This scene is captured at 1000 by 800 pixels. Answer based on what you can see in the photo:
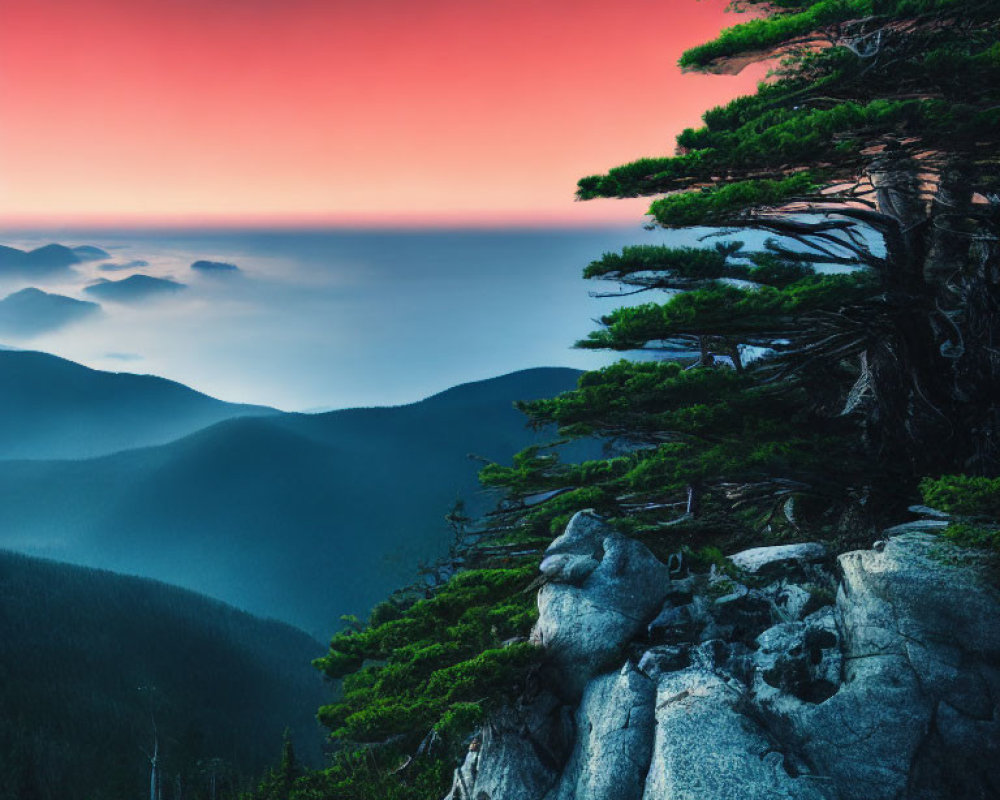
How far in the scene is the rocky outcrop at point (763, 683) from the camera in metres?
8.46

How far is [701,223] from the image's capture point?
1045 cm

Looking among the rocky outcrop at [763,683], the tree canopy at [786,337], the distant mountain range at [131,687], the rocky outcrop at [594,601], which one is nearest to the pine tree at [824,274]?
the tree canopy at [786,337]

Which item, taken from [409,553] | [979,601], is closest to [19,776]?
[979,601]

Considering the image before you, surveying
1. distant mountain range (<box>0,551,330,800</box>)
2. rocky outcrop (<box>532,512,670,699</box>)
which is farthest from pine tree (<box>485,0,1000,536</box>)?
distant mountain range (<box>0,551,330,800</box>)

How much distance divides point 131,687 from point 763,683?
11696 cm

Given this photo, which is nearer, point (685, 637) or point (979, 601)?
point (979, 601)

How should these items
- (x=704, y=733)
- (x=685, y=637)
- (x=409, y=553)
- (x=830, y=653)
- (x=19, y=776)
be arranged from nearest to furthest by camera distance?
(x=704, y=733)
(x=830, y=653)
(x=685, y=637)
(x=19, y=776)
(x=409, y=553)

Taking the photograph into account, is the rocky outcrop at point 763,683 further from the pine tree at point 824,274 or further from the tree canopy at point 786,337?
the pine tree at point 824,274

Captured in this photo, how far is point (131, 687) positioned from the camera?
100938 mm

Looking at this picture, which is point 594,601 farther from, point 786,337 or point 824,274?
point 824,274

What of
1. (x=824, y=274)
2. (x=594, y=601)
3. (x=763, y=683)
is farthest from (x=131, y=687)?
(x=824, y=274)

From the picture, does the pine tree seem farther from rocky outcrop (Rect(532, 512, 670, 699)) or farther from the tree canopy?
rocky outcrop (Rect(532, 512, 670, 699))

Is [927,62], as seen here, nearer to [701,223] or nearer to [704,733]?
[701,223]

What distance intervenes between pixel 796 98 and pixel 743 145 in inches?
123
